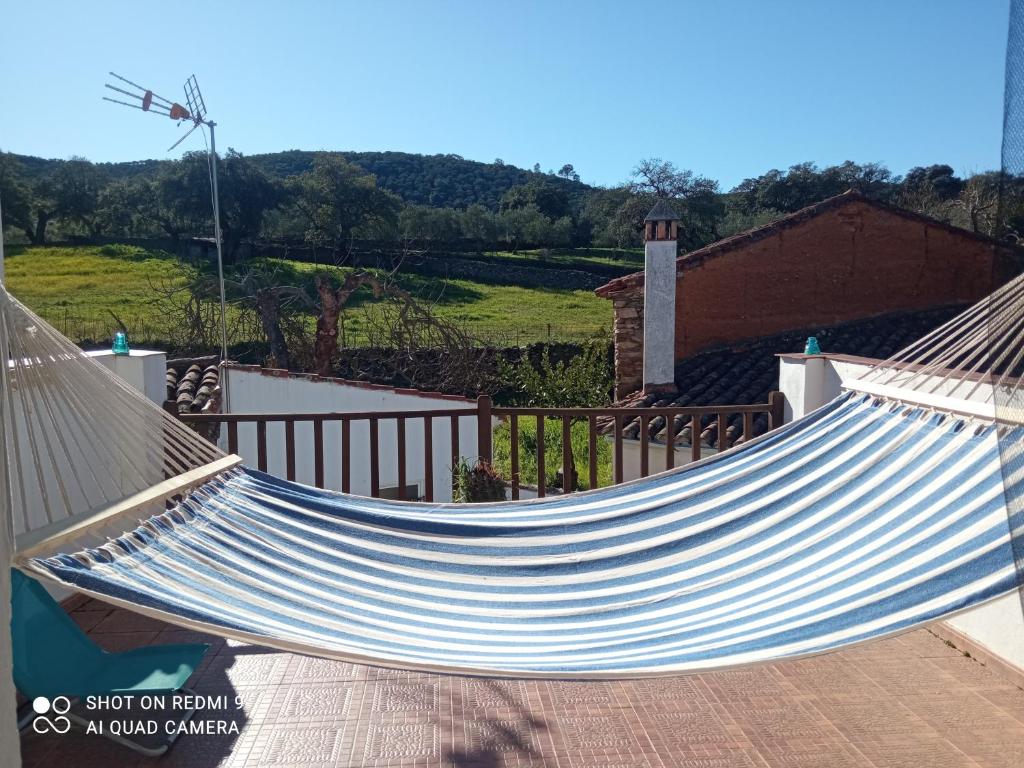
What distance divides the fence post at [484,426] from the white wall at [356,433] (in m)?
2.06

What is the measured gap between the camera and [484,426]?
4324 mm

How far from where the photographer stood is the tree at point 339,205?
2106cm

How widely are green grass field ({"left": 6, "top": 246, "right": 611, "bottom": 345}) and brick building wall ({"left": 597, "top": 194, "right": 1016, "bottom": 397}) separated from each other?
533 cm

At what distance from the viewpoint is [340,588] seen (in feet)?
7.39

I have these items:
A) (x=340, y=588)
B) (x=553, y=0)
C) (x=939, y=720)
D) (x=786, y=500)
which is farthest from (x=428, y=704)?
(x=553, y=0)

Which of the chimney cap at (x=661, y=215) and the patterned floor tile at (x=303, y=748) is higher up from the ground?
the chimney cap at (x=661, y=215)

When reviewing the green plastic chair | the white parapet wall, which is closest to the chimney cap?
the white parapet wall

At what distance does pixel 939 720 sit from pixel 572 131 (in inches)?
869

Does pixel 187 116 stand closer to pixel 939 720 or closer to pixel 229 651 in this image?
pixel 229 651

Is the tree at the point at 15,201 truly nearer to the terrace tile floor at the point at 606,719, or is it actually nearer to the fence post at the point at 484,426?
the fence post at the point at 484,426

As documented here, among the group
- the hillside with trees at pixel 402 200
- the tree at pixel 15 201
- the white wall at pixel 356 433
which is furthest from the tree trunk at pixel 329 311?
the tree at pixel 15 201

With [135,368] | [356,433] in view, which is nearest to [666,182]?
[356,433]

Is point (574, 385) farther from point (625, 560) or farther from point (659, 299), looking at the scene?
point (625, 560)

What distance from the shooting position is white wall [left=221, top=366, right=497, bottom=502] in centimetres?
697
